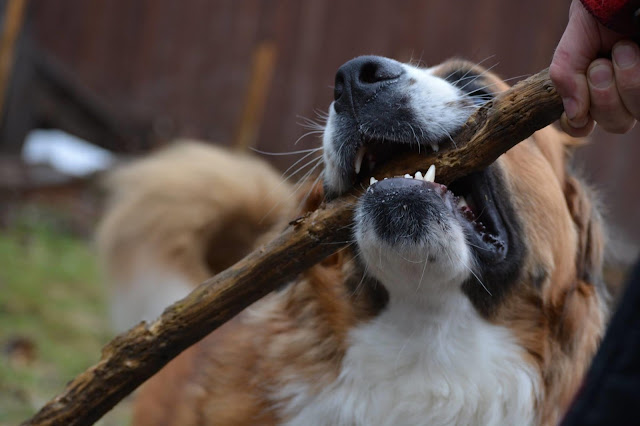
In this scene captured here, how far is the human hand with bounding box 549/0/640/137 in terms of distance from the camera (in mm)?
1361

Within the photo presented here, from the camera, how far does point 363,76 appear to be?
205 centimetres

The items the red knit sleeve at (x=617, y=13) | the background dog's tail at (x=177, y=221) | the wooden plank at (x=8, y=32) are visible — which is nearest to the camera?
the red knit sleeve at (x=617, y=13)

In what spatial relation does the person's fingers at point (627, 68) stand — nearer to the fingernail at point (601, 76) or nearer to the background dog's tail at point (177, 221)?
the fingernail at point (601, 76)

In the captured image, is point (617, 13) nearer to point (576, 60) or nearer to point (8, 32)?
point (576, 60)

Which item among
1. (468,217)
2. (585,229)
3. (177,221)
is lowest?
(177,221)

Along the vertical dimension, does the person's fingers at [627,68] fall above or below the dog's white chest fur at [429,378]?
above

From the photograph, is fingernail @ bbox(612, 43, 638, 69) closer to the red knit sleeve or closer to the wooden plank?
the red knit sleeve

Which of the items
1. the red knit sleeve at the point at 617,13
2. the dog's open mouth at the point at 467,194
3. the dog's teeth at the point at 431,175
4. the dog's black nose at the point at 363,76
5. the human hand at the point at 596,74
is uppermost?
the red knit sleeve at the point at 617,13

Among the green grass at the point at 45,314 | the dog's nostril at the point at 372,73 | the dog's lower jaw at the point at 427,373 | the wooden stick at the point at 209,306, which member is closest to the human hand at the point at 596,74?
the wooden stick at the point at 209,306

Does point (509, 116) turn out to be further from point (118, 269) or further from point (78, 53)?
point (78, 53)

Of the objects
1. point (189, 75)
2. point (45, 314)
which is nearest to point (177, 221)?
point (45, 314)

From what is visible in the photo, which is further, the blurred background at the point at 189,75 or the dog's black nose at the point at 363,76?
the blurred background at the point at 189,75

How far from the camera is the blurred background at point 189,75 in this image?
7125 millimetres

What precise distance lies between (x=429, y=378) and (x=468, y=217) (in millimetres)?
523
